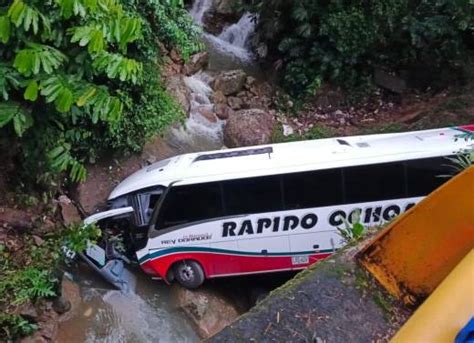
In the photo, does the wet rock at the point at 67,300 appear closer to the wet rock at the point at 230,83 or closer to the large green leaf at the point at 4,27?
the large green leaf at the point at 4,27

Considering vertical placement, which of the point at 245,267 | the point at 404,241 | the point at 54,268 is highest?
the point at 404,241

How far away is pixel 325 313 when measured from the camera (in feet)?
6.72

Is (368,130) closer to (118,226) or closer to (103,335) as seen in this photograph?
(118,226)

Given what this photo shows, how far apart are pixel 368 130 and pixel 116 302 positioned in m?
6.44

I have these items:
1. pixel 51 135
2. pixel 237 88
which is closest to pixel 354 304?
pixel 51 135

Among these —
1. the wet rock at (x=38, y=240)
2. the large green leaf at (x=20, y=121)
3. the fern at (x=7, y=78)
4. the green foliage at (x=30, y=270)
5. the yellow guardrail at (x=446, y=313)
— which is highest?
the fern at (x=7, y=78)

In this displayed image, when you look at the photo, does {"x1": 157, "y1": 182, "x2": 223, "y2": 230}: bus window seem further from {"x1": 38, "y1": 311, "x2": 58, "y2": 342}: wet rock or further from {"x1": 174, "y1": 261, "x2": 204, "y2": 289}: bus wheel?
{"x1": 38, "y1": 311, "x2": 58, "y2": 342}: wet rock

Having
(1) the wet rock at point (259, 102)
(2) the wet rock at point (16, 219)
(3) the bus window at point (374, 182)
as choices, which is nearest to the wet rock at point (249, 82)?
(1) the wet rock at point (259, 102)

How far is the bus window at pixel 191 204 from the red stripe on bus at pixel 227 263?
56cm

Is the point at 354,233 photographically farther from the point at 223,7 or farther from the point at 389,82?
the point at 223,7

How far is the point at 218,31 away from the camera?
573 inches

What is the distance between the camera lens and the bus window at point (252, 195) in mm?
6930

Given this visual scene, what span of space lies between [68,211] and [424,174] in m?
5.22

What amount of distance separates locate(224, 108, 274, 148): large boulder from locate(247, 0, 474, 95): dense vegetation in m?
1.48
